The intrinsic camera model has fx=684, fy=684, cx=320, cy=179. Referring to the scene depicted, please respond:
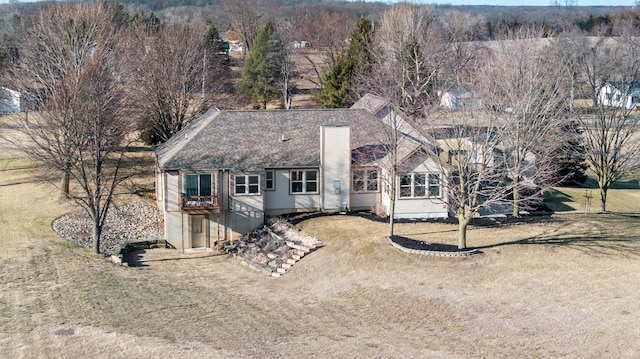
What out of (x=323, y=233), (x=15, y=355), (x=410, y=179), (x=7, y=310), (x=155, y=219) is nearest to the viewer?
(x=15, y=355)

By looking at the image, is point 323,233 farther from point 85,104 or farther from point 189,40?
point 189,40

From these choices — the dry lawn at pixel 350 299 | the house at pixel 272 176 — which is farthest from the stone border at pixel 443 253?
the house at pixel 272 176

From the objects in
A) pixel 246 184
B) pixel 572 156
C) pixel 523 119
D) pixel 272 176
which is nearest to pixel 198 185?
pixel 246 184

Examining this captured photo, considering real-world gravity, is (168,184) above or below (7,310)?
above

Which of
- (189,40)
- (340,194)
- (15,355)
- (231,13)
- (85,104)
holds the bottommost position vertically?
(15,355)

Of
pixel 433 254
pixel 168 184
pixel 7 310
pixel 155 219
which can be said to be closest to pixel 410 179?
pixel 433 254

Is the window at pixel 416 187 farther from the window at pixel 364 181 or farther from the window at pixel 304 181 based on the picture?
the window at pixel 304 181

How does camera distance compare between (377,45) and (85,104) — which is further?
(377,45)
